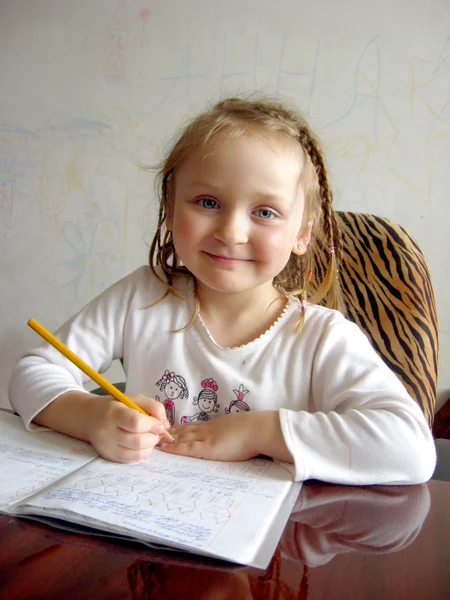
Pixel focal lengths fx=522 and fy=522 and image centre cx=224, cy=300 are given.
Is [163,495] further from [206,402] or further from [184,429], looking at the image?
[206,402]

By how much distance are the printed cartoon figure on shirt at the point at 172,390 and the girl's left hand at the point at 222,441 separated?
0.18m

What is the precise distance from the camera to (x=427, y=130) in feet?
5.31

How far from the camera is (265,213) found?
0.67m

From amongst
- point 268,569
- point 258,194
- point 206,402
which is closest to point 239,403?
point 206,402

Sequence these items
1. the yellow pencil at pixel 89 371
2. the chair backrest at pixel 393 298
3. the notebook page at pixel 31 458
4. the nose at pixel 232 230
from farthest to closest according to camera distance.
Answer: the chair backrest at pixel 393 298, the nose at pixel 232 230, the yellow pencil at pixel 89 371, the notebook page at pixel 31 458

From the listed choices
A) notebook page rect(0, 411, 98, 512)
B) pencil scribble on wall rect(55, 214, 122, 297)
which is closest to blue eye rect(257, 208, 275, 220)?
notebook page rect(0, 411, 98, 512)

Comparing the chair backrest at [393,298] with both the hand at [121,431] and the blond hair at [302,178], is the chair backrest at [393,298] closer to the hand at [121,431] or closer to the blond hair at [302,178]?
the blond hair at [302,178]

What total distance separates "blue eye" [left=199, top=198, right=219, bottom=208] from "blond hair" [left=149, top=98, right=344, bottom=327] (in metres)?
0.07

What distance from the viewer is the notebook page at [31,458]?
42 centimetres

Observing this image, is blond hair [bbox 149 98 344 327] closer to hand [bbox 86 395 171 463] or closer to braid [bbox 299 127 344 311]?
braid [bbox 299 127 344 311]

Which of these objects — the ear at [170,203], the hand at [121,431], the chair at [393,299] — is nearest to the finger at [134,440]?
the hand at [121,431]

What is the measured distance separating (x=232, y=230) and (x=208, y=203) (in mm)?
60

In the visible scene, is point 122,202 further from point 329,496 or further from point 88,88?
point 329,496

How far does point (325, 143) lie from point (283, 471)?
1.41 metres
